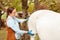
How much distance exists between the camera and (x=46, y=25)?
6.43 ft

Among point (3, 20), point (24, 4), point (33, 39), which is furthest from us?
point (3, 20)

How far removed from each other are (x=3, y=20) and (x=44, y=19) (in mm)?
2967

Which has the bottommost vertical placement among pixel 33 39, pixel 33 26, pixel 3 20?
pixel 33 39

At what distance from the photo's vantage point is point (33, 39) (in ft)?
7.43

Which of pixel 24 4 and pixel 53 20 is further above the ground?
pixel 24 4

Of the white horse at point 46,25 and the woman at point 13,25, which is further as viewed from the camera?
the woman at point 13,25

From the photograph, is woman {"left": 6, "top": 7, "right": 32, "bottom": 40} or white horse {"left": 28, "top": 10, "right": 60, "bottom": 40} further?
woman {"left": 6, "top": 7, "right": 32, "bottom": 40}

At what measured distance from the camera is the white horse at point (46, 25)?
1.86m

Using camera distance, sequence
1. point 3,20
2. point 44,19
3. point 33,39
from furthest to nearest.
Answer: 1. point 3,20
2. point 33,39
3. point 44,19

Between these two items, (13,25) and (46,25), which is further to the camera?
(13,25)

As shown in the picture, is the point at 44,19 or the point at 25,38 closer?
the point at 44,19

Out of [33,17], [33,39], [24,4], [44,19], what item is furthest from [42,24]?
[24,4]

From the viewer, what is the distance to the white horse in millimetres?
1857

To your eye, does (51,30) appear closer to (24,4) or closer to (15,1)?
(24,4)
